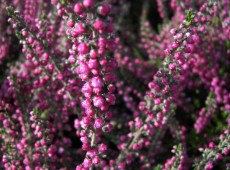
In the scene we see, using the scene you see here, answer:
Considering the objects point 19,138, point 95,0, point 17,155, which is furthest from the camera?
point 19,138

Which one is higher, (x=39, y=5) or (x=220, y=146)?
(x=39, y=5)

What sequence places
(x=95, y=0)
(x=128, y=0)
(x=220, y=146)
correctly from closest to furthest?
(x=95, y=0)
(x=220, y=146)
(x=128, y=0)

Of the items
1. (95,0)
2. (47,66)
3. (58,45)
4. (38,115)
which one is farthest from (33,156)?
(95,0)

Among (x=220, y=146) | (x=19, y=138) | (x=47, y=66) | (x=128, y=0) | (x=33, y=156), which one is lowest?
(x=220, y=146)

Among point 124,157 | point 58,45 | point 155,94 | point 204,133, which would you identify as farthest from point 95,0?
point 204,133

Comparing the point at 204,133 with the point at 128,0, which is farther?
the point at 128,0

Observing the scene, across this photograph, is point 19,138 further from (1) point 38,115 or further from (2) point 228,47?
(2) point 228,47
